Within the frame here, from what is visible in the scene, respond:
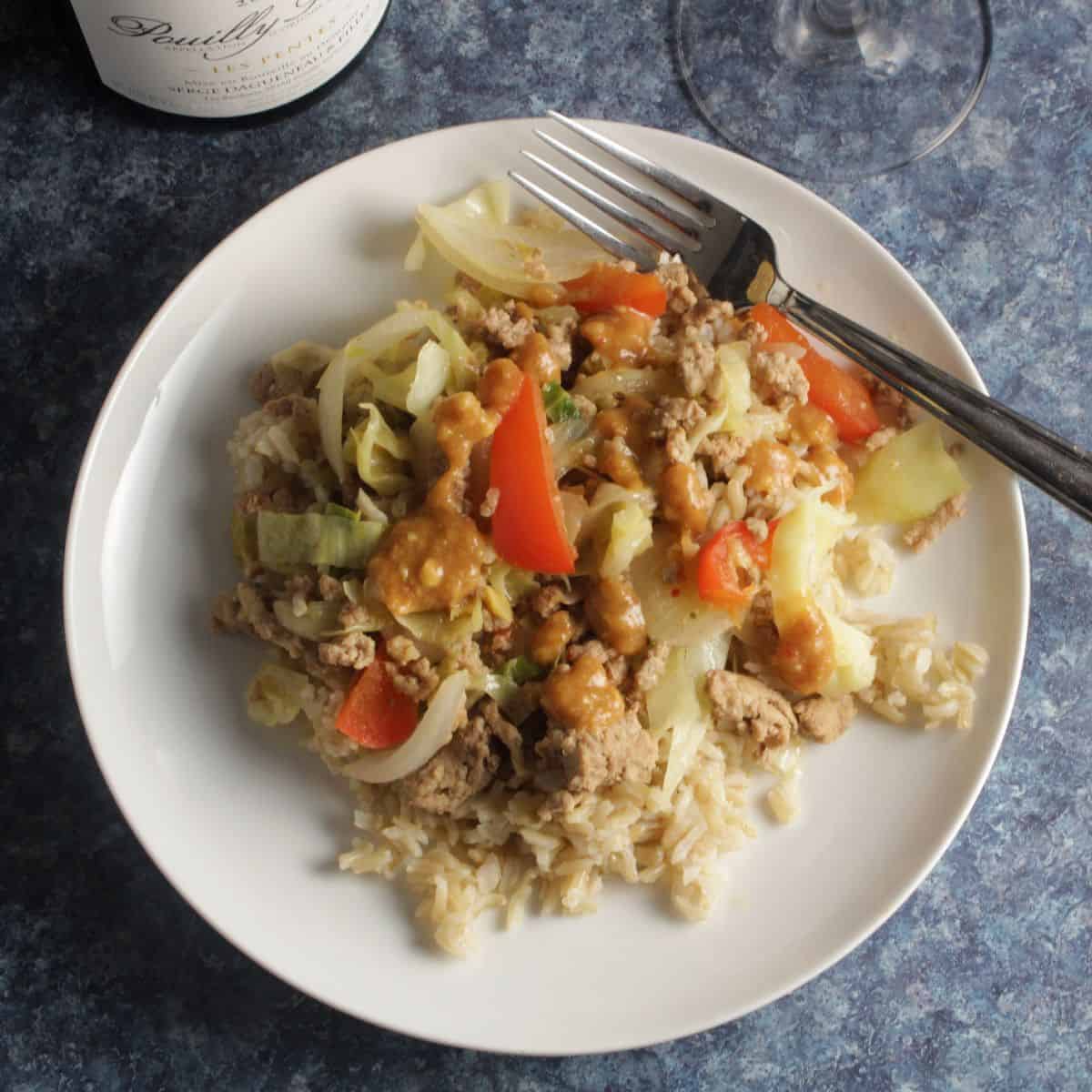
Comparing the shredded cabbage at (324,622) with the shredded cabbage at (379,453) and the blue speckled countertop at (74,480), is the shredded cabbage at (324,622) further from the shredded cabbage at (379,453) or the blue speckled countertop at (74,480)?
the blue speckled countertop at (74,480)

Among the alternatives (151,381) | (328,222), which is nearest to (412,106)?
(328,222)

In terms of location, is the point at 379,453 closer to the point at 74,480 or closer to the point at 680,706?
the point at 680,706

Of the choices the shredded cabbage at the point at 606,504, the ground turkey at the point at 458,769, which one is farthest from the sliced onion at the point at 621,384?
the ground turkey at the point at 458,769

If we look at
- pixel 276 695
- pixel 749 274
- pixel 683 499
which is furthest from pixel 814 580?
pixel 276 695

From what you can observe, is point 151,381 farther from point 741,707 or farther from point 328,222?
point 741,707

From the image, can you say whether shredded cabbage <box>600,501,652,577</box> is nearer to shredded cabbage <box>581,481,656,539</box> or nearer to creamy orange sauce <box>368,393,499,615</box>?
shredded cabbage <box>581,481,656,539</box>

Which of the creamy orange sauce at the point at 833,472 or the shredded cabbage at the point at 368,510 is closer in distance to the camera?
the shredded cabbage at the point at 368,510
